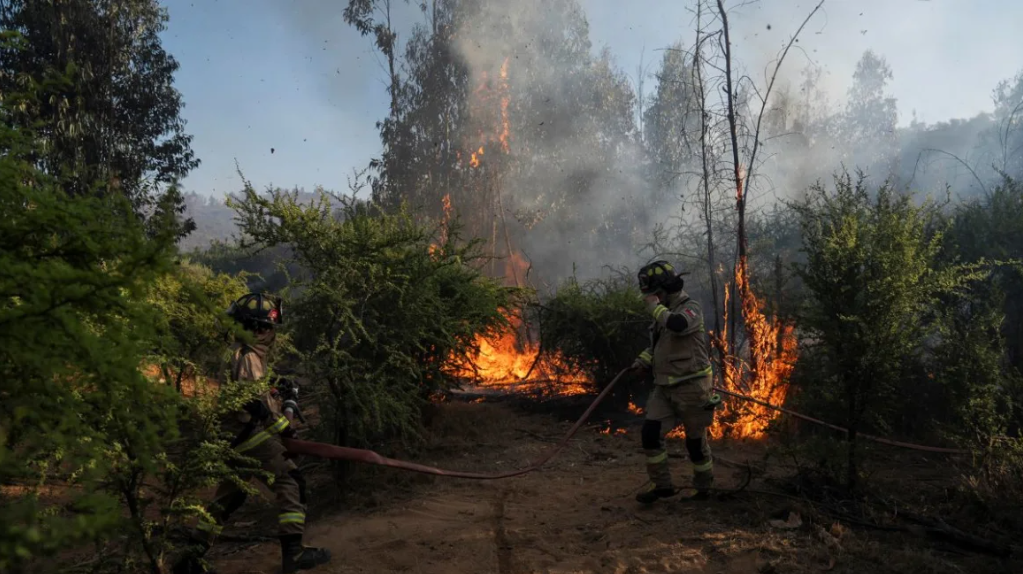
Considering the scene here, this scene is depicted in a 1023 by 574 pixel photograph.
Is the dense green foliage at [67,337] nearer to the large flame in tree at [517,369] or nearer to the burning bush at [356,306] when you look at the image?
the burning bush at [356,306]

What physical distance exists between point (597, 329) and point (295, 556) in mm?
7221

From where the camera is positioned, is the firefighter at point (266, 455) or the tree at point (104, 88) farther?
the tree at point (104, 88)

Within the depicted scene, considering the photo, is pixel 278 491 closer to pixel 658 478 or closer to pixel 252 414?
pixel 252 414

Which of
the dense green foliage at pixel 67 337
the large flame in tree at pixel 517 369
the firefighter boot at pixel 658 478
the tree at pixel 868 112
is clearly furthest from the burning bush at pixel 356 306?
the tree at pixel 868 112

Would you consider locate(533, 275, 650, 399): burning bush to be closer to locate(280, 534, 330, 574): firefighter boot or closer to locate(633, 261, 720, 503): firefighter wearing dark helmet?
locate(633, 261, 720, 503): firefighter wearing dark helmet

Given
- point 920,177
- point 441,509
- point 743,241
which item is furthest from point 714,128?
point 920,177

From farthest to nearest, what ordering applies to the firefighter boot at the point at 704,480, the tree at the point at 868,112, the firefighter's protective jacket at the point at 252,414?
the tree at the point at 868,112, the firefighter boot at the point at 704,480, the firefighter's protective jacket at the point at 252,414

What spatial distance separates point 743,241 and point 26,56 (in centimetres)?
1890

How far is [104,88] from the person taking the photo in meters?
17.9

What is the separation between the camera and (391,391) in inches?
273

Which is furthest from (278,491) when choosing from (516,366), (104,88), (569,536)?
(104,88)

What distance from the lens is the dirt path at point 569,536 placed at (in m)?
4.26

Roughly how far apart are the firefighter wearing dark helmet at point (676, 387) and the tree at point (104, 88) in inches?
561

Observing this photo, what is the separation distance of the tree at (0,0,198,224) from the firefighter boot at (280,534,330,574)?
13854mm
